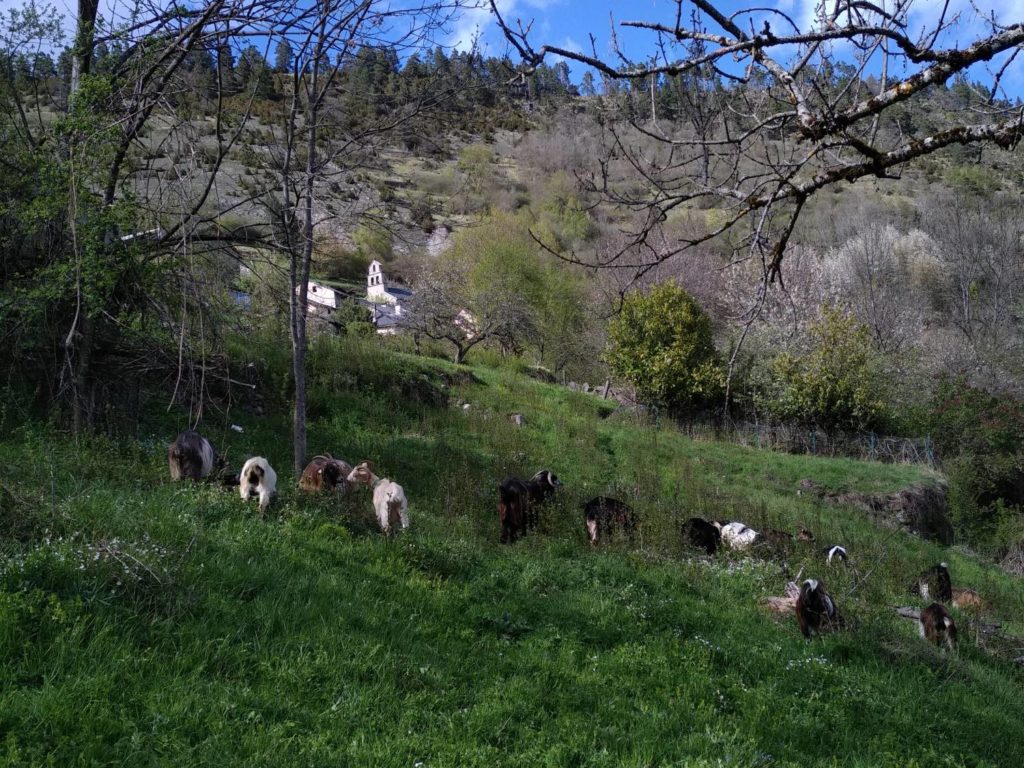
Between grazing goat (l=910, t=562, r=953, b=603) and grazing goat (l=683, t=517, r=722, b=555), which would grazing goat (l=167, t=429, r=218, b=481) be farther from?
grazing goat (l=910, t=562, r=953, b=603)

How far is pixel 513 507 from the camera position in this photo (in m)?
10.7

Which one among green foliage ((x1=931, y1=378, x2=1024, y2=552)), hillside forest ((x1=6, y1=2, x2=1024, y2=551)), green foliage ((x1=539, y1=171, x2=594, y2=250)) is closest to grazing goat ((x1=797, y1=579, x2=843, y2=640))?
hillside forest ((x1=6, y1=2, x2=1024, y2=551))

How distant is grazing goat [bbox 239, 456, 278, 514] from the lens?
26.8ft

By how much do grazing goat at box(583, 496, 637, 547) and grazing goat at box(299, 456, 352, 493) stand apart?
3.75 m

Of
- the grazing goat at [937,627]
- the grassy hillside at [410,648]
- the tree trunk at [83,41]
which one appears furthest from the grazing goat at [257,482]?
the grazing goat at [937,627]

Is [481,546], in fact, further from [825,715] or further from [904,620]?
[904,620]

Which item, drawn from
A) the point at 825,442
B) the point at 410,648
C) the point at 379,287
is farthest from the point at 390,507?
the point at 379,287

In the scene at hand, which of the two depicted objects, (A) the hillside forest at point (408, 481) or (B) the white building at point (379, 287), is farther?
(B) the white building at point (379, 287)

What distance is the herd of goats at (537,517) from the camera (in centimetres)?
816

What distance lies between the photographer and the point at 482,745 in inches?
169

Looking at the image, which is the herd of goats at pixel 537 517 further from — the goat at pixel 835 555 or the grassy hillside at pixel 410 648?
the grassy hillside at pixel 410 648

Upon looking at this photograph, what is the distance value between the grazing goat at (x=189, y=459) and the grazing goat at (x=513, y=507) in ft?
13.3

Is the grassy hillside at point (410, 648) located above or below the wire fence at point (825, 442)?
above

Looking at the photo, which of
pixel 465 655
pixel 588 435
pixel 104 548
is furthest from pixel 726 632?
pixel 588 435
